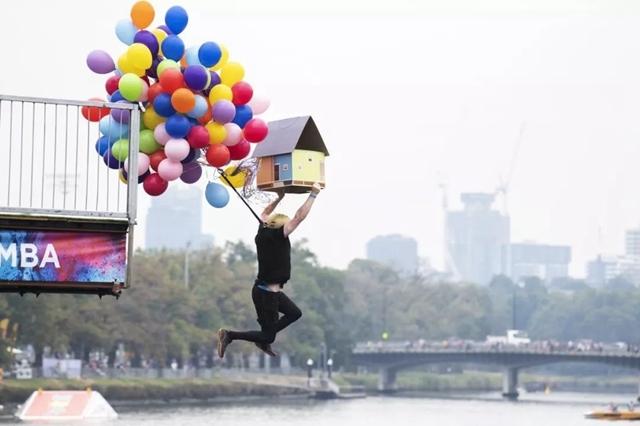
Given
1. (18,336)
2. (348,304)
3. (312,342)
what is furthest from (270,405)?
(348,304)

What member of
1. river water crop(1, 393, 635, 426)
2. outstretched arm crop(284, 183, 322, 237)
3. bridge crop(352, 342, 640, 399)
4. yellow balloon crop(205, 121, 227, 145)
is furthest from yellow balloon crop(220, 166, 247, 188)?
bridge crop(352, 342, 640, 399)

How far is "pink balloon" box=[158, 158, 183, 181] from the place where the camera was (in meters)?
17.5

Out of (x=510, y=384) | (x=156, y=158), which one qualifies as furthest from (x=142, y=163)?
(x=510, y=384)

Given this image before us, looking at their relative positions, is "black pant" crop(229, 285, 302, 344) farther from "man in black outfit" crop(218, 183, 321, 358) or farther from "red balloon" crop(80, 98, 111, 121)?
"red balloon" crop(80, 98, 111, 121)

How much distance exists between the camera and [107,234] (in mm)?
17266

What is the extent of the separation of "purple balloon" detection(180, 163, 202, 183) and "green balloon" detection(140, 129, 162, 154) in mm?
422

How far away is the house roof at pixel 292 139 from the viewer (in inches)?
670

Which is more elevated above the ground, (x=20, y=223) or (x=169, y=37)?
(x=169, y=37)

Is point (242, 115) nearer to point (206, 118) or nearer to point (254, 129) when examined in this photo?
point (254, 129)

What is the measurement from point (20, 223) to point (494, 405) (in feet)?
359

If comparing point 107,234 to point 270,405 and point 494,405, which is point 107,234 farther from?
point 494,405

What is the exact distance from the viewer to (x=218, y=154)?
17.6m

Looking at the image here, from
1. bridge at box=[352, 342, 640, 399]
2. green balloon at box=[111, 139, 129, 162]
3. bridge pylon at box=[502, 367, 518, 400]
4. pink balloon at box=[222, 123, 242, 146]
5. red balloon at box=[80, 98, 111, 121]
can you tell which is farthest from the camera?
bridge pylon at box=[502, 367, 518, 400]

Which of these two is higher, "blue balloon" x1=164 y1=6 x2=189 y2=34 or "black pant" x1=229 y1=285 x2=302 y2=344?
"blue balloon" x1=164 y1=6 x2=189 y2=34
